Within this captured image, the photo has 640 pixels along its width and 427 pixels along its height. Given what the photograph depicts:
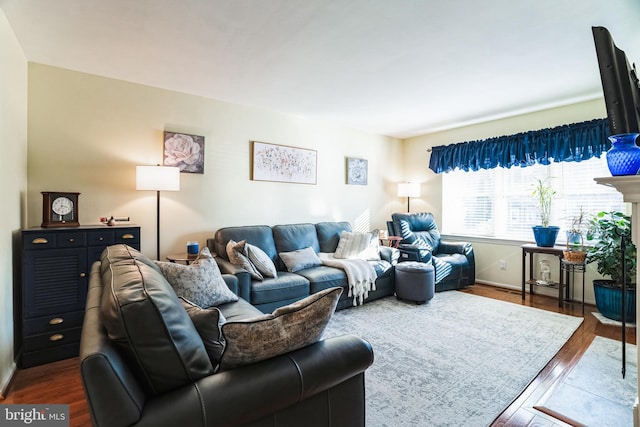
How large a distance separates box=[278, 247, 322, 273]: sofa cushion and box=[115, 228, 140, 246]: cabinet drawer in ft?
4.91

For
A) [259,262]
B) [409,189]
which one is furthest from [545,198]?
[259,262]

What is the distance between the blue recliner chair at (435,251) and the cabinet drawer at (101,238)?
334 cm

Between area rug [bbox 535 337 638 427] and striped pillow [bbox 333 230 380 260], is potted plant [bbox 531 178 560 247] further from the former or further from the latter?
striped pillow [bbox 333 230 380 260]

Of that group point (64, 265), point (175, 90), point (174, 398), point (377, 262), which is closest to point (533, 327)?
point (377, 262)

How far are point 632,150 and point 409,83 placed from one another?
200 centimetres

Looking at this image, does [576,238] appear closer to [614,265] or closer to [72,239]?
[614,265]

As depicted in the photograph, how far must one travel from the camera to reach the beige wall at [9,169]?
202 centimetres

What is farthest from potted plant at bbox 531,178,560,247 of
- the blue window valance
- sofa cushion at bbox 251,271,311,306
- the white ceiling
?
sofa cushion at bbox 251,271,311,306

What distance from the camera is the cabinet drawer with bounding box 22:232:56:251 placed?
228 centimetres

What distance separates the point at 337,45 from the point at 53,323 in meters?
3.01

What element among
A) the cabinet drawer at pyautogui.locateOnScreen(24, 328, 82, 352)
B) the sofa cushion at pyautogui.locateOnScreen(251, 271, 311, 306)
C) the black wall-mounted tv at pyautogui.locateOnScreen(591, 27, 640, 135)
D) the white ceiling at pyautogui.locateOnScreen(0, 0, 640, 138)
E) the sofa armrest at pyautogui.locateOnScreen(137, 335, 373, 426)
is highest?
the white ceiling at pyautogui.locateOnScreen(0, 0, 640, 138)

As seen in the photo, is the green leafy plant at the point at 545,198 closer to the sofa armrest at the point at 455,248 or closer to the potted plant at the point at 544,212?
the potted plant at the point at 544,212

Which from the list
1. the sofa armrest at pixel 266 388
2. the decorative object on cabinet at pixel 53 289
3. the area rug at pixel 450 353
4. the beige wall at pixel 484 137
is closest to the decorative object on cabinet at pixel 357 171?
the beige wall at pixel 484 137

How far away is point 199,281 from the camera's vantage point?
6.98 feet
